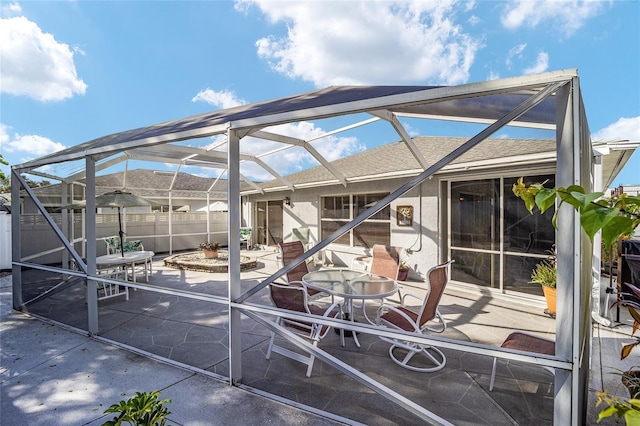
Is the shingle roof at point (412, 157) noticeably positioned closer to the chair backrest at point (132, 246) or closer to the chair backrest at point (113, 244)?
the chair backrest at point (132, 246)

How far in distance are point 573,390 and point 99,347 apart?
520cm

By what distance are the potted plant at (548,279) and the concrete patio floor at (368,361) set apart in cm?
22

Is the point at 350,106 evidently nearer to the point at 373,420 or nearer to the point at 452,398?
the point at 373,420

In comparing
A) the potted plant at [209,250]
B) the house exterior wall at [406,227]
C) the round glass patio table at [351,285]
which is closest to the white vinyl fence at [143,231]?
the potted plant at [209,250]

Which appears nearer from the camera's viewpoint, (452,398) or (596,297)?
(452,398)

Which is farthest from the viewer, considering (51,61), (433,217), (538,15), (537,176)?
(51,61)

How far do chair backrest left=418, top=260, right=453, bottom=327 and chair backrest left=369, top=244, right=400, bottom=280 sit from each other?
1.85 metres

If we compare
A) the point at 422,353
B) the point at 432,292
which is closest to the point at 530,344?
the point at 432,292

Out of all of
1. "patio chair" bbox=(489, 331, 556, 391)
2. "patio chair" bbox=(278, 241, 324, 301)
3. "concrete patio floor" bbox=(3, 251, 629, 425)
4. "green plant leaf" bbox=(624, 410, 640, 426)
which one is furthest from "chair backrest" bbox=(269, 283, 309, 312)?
"green plant leaf" bbox=(624, 410, 640, 426)

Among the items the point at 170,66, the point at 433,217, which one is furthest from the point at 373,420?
the point at 170,66

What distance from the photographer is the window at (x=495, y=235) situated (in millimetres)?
5637

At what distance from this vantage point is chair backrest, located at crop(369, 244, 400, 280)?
5.55m

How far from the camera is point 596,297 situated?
16.1ft

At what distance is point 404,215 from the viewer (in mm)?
7781
